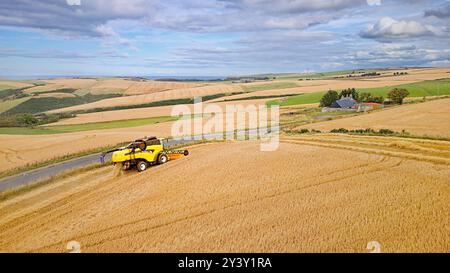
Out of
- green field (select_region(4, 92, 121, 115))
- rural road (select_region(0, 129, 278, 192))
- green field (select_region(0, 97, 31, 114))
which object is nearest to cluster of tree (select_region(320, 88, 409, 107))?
rural road (select_region(0, 129, 278, 192))

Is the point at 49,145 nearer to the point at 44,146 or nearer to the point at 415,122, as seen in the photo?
the point at 44,146

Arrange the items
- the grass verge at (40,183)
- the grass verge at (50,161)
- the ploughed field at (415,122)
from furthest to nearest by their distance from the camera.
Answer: the ploughed field at (415,122)
the grass verge at (50,161)
the grass verge at (40,183)

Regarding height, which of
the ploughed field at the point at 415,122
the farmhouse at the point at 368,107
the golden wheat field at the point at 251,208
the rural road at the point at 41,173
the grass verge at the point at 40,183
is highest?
the farmhouse at the point at 368,107

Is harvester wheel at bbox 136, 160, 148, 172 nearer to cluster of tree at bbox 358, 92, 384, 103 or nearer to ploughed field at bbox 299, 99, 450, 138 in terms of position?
ploughed field at bbox 299, 99, 450, 138

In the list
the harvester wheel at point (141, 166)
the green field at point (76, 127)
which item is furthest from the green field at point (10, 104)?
the harvester wheel at point (141, 166)

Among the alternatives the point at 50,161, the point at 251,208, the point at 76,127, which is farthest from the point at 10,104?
the point at 251,208

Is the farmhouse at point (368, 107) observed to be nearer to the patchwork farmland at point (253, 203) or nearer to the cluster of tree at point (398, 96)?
the cluster of tree at point (398, 96)
